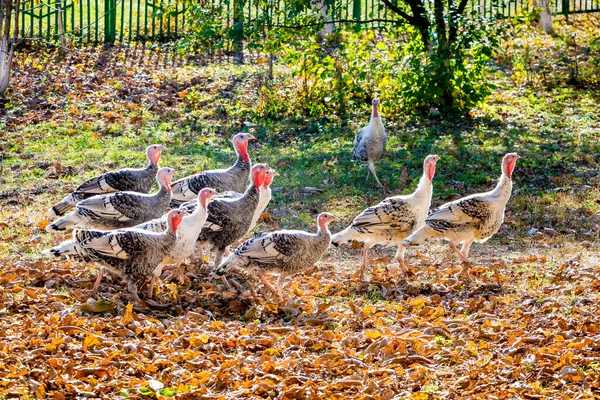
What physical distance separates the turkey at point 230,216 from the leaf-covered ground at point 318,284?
0.41 meters

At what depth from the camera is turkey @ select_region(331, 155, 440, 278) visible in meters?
9.63

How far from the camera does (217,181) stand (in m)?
Answer: 10.9

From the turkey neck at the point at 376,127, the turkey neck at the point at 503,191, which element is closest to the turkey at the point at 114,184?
the turkey neck at the point at 503,191

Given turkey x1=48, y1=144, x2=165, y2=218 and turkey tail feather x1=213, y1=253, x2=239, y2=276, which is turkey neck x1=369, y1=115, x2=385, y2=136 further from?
turkey tail feather x1=213, y1=253, x2=239, y2=276

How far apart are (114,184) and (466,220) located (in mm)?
3932

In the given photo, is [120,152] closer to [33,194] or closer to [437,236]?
[33,194]

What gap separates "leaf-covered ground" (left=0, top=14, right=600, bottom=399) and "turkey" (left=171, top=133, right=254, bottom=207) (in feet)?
2.73

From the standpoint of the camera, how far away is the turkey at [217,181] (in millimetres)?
10680

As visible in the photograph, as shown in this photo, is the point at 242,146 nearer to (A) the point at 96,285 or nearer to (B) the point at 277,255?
(B) the point at 277,255

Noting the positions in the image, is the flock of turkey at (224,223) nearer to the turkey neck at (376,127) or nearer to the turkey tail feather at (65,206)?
the turkey tail feather at (65,206)

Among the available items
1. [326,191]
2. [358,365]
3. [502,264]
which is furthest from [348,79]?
[358,365]

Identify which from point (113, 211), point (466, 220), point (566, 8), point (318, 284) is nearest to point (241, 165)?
point (113, 211)

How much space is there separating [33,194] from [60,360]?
6.59 meters

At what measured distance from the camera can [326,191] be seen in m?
13.3
